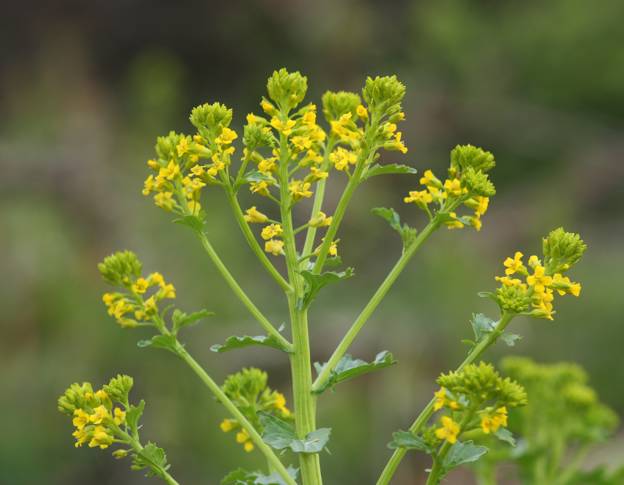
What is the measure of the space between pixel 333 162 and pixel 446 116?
8.13 m

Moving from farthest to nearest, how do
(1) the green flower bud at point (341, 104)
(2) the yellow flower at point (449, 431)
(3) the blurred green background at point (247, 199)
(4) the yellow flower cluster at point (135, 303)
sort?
(3) the blurred green background at point (247, 199), (1) the green flower bud at point (341, 104), (4) the yellow flower cluster at point (135, 303), (2) the yellow flower at point (449, 431)

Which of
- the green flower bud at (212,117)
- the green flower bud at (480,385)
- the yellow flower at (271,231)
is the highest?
the green flower bud at (212,117)

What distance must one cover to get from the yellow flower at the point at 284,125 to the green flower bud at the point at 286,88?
38mm

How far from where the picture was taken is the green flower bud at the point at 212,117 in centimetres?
113

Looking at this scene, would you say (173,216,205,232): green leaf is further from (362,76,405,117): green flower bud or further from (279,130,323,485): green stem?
(362,76,405,117): green flower bud

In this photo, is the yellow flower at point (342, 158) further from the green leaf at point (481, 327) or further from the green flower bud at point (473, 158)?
the green leaf at point (481, 327)

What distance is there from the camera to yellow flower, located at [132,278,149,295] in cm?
112

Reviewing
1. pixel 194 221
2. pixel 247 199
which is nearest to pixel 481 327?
pixel 194 221

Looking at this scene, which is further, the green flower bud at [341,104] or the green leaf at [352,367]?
the green flower bud at [341,104]

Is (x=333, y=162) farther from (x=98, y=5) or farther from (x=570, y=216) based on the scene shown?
(x=98, y=5)

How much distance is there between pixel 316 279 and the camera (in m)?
1.07

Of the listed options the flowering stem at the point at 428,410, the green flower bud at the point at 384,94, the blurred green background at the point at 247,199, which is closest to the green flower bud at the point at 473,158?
the green flower bud at the point at 384,94

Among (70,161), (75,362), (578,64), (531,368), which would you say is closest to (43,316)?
(75,362)

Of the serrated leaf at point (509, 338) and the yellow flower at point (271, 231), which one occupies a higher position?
the yellow flower at point (271, 231)
